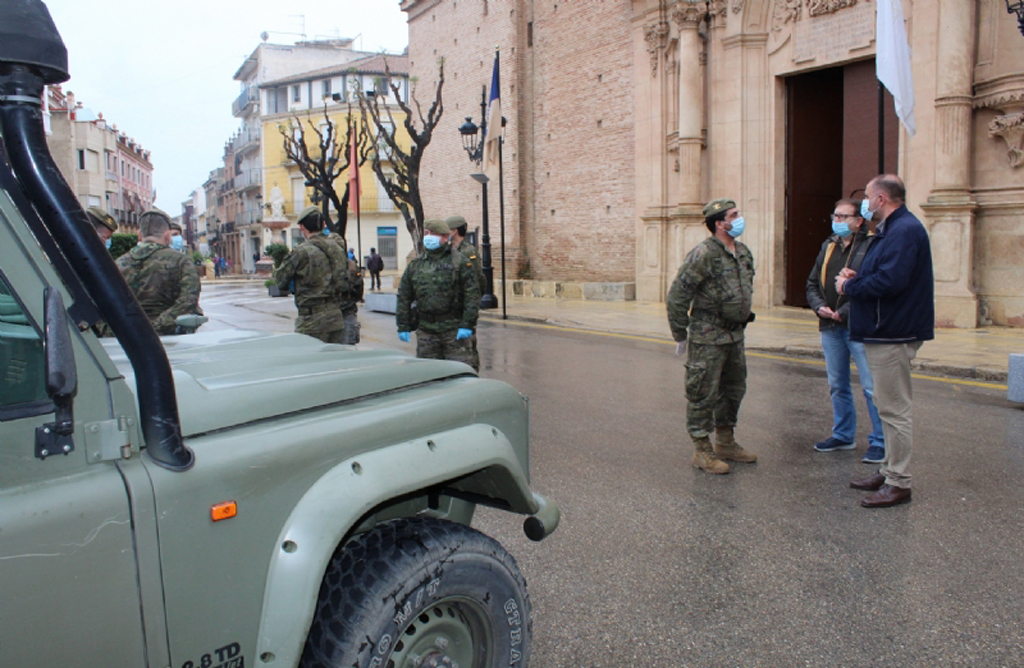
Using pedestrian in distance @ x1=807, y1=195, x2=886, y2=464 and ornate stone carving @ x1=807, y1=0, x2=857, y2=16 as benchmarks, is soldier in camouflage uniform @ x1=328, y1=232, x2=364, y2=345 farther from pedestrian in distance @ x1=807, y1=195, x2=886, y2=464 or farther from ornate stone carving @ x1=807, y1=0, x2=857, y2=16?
ornate stone carving @ x1=807, y1=0, x2=857, y2=16

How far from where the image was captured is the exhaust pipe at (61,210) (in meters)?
1.65

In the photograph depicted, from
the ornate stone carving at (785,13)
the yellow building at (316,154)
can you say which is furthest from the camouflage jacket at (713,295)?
the yellow building at (316,154)

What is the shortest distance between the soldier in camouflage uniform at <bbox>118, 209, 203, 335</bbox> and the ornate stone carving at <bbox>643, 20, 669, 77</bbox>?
1667 cm

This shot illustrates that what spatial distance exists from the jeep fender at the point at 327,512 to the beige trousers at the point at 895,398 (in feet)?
11.1

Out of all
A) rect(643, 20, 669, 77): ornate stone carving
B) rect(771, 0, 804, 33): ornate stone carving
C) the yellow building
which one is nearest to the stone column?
rect(771, 0, 804, 33): ornate stone carving

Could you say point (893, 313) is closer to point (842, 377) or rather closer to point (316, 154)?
point (842, 377)

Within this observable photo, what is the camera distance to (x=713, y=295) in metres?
5.75

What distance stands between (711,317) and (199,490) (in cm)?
446

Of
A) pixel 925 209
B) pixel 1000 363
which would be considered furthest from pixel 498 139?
pixel 1000 363

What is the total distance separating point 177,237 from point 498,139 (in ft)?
35.4

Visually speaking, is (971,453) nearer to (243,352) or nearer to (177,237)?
(243,352)

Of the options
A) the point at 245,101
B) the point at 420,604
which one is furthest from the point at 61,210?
the point at 245,101

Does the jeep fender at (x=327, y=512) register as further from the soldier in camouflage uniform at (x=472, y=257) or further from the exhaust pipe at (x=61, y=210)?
the soldier in camouflage uniform at (x=472, y=257)

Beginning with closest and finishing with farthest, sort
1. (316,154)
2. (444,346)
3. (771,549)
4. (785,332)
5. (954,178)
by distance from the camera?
(771,549) < (444,346) < (785,332) < (954,178) < (316,154)
